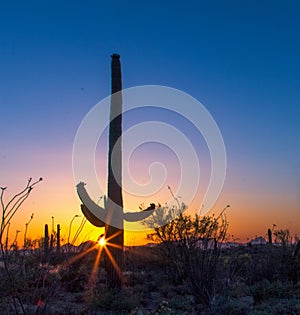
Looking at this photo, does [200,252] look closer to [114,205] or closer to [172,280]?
[114,205]

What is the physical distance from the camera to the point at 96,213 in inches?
620

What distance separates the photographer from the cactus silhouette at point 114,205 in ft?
49.0

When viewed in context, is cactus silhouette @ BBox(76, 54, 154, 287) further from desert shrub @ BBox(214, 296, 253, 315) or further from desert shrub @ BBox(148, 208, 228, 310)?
desert shrub @ BBox(214, 296, 253, 315)

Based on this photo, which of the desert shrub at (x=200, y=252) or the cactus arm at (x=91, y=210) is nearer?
the desert shrub at (x=200, y=252)

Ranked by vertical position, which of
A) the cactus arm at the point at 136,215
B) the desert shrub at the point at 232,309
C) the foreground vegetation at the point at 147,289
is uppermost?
the cactus arm at the point at 136,215

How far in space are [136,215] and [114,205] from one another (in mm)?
1034

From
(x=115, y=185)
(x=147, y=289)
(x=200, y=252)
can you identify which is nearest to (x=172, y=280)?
(x=147, y=289)

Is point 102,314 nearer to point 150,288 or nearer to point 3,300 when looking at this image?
point 3,300

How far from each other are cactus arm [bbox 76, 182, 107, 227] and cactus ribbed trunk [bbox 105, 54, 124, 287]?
17.0 inches

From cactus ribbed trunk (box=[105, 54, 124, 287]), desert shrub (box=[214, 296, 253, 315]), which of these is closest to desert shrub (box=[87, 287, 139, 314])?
cactus ribbed trunk (box=[105, 54, 124, 287])

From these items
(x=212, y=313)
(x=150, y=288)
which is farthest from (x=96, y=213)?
(x=212, y=313)

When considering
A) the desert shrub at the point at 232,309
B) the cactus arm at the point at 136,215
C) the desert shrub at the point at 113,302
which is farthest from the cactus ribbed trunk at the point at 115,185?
the desert shrub at the point at 232,309

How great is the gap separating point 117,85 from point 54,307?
7655 millimetres

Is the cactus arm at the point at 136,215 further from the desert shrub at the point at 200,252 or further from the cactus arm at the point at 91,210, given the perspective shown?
the desert shrub at the point at 200,252
